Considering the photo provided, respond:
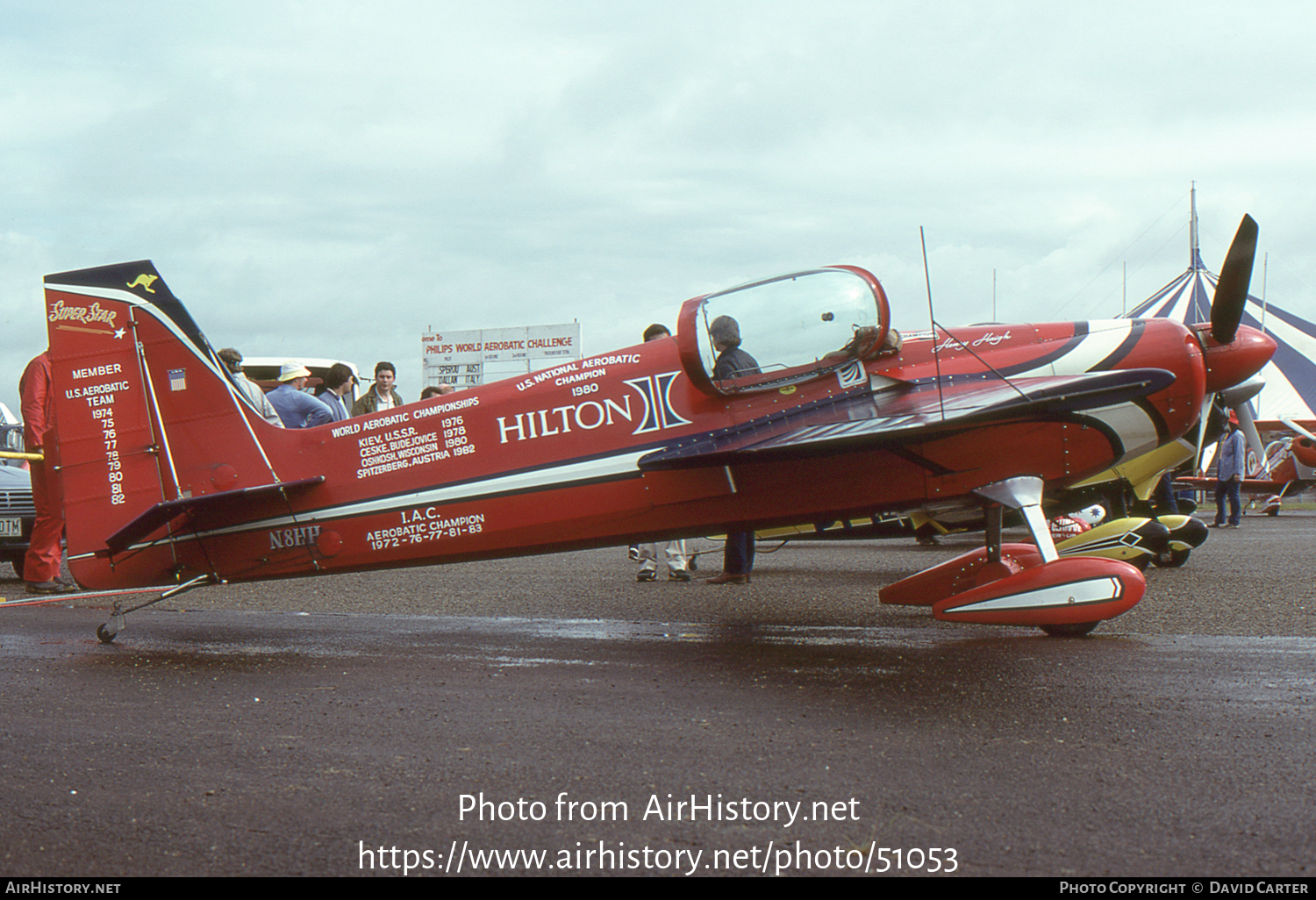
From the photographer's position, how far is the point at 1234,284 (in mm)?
6141

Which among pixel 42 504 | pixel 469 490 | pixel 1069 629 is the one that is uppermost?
pixel 469 490

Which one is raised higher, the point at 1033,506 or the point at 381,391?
the point at 381,391

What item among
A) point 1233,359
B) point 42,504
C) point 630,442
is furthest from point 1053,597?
point 42,504

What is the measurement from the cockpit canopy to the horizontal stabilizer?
2520 mm

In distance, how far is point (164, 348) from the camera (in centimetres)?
646

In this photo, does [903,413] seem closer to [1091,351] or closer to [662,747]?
[1091,351]

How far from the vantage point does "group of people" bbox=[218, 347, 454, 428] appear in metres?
8.13

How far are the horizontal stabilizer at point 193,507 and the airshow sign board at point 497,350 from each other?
115 ft

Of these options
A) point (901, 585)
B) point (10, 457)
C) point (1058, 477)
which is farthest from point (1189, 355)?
point (10, 457)

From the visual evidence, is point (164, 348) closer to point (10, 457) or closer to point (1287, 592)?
point (10, 457)

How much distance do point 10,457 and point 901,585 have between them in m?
9.77

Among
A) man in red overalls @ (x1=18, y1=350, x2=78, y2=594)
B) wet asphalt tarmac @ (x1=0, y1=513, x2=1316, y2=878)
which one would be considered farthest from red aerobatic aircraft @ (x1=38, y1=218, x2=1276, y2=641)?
man in red overalls @ (x1=18, y1=350, x2=78, y2=594)

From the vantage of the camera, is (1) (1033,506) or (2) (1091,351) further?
(2) (1091,351)

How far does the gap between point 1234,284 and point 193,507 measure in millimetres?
6378
